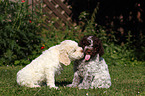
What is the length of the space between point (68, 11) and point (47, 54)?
639cm

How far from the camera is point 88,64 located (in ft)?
13.9

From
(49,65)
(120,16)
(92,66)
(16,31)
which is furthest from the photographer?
(120,16)

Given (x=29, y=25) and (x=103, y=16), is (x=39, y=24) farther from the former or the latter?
(x=103, y=16)

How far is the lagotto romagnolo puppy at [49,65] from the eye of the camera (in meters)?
3.97

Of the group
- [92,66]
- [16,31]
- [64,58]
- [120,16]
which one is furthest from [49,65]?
[120,16]

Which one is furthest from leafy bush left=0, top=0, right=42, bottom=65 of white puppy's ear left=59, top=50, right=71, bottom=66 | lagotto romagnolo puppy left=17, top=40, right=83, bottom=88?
white puppy's ear left=59, top=50, right=71, bottom=66

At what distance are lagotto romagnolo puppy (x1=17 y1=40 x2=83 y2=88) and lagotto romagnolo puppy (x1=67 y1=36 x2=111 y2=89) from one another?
0.16 metres

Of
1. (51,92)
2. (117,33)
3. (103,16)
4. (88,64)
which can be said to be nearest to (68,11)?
(103,16)

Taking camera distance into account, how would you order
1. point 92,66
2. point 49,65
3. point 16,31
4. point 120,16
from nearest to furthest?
point 49,65, point 92,66, point 16,31, point 120,16

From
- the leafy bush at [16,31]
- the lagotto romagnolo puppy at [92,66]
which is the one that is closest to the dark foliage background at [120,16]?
the leafy bush at [16,31]

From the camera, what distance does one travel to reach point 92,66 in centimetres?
424

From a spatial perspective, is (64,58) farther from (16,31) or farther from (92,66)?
(16,31)

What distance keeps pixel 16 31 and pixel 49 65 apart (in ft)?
11.3

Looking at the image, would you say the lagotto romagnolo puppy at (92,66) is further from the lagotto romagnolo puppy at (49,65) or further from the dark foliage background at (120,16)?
the dark foliage background at (120,16)
